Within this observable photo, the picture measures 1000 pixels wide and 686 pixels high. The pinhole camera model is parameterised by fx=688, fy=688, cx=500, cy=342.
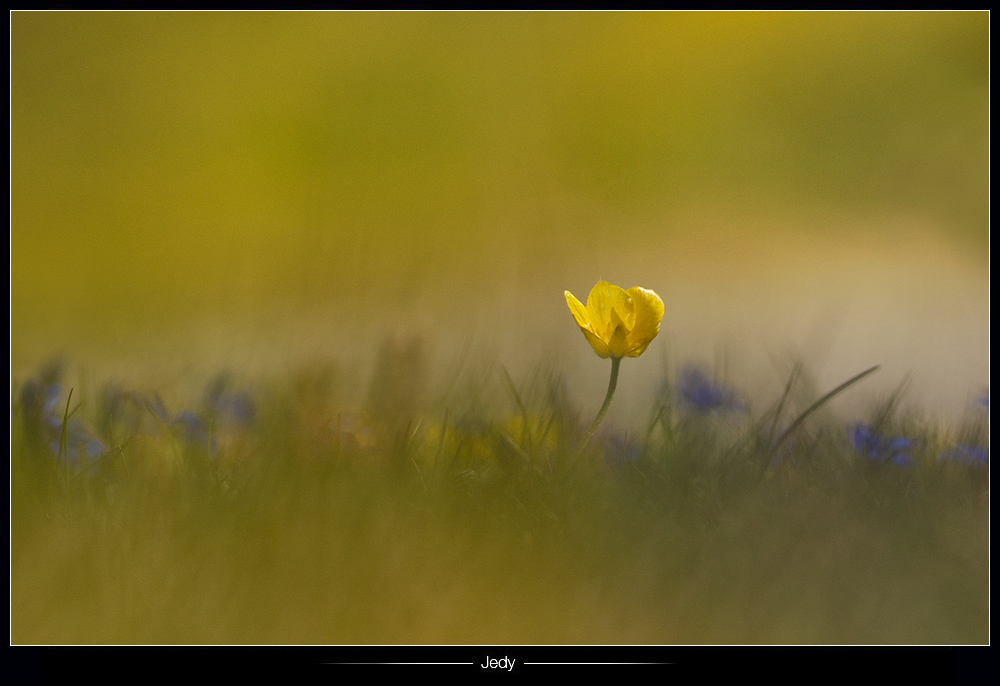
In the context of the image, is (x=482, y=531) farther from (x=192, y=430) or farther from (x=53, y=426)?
(x=53, y=426)

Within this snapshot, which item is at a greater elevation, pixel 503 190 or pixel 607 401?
pixel 503 190

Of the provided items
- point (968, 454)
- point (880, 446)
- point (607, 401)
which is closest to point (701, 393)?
point (607, 401)

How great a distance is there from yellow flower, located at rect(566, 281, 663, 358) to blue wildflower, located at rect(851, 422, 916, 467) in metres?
0.31

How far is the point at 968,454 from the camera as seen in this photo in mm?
939

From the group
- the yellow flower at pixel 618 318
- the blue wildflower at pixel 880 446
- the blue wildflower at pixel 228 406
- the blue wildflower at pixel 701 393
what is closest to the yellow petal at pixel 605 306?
the yellow flower at pixel 618 318

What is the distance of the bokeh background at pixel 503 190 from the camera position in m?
0.94

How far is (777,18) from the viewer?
3.28ft

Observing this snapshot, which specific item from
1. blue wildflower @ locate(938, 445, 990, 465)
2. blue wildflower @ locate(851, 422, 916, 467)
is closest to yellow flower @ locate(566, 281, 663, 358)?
blue wildflower @ locate(851, 422, 916, 467)

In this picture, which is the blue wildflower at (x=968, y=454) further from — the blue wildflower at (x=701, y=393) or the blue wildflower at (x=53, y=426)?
the blue wildflower at (x=53, y=426)

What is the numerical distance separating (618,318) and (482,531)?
326mm

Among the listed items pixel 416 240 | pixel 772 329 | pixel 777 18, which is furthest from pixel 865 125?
pixel 416 240

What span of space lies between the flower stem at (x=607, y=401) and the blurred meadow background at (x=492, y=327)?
12 mm
